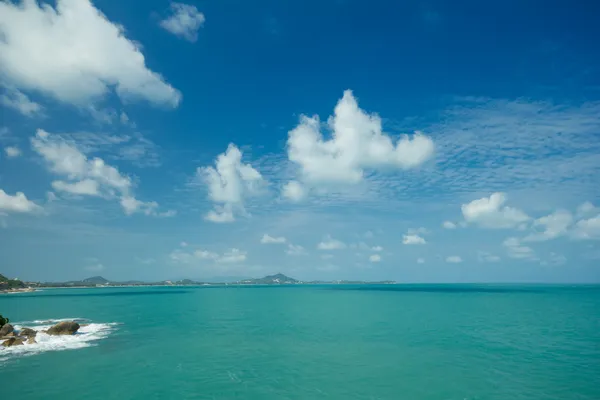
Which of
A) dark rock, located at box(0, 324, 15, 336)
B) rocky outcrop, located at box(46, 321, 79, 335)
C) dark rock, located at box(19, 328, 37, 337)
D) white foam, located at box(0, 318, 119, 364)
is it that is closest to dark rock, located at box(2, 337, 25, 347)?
white foam, located at box(0, 318, 119, 364)

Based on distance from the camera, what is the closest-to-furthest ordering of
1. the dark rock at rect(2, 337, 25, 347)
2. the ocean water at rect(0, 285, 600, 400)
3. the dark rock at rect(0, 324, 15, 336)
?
the ocean water at rect(0, 285, 600, 400), the dark rock at rect(2, 337, 25, 347), the dark rock at rect(0, 324, 15, 336)

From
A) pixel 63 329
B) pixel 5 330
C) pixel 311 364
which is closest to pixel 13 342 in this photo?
pixel 5 330

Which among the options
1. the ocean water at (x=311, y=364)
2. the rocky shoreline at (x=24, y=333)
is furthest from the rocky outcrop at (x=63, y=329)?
the ocean water at (x=311, y=364)

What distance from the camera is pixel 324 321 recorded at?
67500 mm

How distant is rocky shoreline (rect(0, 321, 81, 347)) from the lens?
44.7 m

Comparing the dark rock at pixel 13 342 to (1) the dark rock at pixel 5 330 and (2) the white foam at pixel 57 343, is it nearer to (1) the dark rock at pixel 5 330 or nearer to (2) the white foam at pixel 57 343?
(2) the white foam at pixel 57 343

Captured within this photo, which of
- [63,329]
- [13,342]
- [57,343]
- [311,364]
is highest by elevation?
[63,329]

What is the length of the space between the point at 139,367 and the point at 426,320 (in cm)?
5386

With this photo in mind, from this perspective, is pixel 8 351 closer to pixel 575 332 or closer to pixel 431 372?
pixel 431 372

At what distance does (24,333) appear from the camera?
48.2 m

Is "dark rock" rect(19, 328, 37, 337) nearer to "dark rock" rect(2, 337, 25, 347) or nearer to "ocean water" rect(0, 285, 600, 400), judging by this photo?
"ocean water" rect(0, 285, 600, 400)

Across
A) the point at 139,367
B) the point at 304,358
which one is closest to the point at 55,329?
the point at 139,367

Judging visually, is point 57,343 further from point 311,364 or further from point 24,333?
point 311,364

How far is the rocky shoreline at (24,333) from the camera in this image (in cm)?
4472
